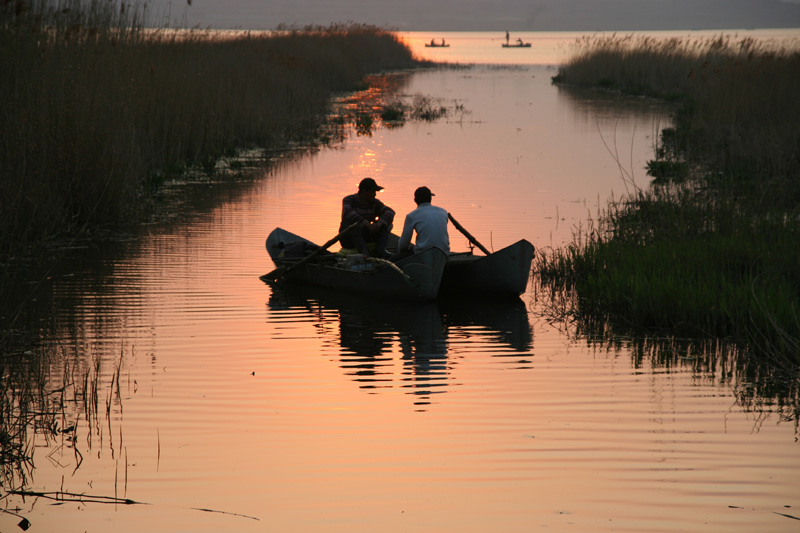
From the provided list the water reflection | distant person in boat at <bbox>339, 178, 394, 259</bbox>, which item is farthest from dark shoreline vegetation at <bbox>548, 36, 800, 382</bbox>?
distant person in boat at <bbox>339, 178, 394, 259</bbox>

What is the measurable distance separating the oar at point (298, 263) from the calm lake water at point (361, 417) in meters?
0.16

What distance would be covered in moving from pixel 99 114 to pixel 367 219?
435 cm

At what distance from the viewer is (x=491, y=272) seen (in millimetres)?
11086

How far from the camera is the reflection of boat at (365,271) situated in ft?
35.1

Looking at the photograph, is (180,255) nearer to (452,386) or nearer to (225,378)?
(225,378)

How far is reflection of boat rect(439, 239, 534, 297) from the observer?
10.8 meters

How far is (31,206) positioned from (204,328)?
13.4 feet

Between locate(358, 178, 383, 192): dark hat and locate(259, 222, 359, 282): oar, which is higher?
locate(358, 178, 383, 192): dark hat

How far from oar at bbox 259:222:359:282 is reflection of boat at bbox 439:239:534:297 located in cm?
129

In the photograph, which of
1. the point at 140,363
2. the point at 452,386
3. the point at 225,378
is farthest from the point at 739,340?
the point at 140,363

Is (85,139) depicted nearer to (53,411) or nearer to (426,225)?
(426,225)

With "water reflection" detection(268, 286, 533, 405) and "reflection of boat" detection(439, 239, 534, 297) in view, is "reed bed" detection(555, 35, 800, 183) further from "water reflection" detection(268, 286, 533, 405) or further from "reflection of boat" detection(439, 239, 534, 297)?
"water reflection" detection(268, 286, 533, 405)

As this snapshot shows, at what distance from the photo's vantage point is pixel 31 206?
12.5 m

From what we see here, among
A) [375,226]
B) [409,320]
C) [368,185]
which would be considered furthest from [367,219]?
[409,320]
